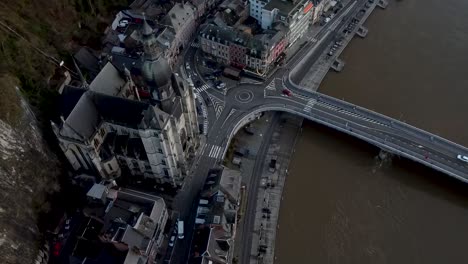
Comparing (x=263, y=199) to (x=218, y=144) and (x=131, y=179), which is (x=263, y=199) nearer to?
(x=218, y=144)

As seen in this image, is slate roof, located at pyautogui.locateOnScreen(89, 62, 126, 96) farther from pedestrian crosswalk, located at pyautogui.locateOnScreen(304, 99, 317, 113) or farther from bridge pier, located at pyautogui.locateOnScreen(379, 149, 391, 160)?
bridge pier, located at pyautogui.locateOnScreen(379, 149, 391, 160)

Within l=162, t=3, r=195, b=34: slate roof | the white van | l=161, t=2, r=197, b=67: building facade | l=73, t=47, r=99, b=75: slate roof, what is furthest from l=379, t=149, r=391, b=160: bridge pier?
l=73, t=47, r=99, b=75: slate roof

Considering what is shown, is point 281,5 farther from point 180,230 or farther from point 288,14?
point 180,230

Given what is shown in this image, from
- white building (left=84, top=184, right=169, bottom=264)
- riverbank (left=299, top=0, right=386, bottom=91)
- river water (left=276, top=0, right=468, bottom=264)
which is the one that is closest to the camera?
white building (left=84, top=184, right=169, bottom=264)

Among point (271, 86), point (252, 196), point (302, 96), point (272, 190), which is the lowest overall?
point (252, 196)

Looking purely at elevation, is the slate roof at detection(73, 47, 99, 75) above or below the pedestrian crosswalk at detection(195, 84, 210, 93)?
below

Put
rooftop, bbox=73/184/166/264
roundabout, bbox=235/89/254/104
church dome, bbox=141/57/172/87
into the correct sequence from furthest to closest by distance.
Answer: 1. roundabout, bbox=235/89/254/104
2. church dome, bbox=141/57/172/87
3. rooftop, bbox=73/184/166/264

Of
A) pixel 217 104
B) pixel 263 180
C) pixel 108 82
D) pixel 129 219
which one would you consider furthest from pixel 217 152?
pixel 108 82
